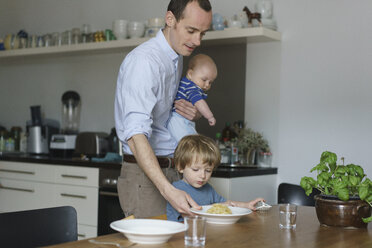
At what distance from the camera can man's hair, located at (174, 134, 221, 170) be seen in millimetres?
1721

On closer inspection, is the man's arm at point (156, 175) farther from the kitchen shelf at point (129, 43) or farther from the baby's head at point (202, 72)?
the kitchen shelf at point (129, 43)

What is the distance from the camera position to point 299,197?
278cm

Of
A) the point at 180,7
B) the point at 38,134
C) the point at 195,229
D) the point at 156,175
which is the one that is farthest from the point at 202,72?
the point at 38,134

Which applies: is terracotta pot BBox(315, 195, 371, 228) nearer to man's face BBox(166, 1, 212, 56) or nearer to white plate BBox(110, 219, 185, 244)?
white plate BBox(110, 219, 185, 244)

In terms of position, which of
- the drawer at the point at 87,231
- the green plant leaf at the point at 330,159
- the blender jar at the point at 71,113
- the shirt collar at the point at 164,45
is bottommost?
the drawer at the point at 87,231

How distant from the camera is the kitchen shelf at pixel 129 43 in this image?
9.87 ft

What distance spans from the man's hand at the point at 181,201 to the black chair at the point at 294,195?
1357 millimetres

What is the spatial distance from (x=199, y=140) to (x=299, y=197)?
3.94 ft

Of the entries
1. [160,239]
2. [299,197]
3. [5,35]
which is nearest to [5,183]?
[5,35]

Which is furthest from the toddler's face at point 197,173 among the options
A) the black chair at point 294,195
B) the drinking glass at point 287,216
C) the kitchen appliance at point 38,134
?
the kitchen appliance at point 38,134

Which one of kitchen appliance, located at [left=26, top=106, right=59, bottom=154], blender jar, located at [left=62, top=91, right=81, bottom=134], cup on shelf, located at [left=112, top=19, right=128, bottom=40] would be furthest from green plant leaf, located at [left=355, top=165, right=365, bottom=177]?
kitchen appliance, located at [left=26, top=106, right=59, bottom=154]

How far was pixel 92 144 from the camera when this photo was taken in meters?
3.83

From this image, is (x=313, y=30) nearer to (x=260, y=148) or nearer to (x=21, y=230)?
(x=260, y=148)

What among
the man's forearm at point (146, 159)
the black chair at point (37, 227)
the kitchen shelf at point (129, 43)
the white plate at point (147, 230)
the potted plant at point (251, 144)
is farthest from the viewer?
the potted plant at point (251, 144)
